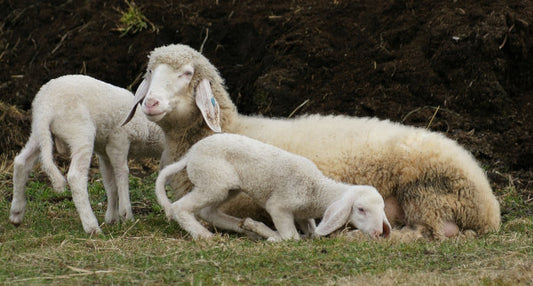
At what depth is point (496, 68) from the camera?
9.50m

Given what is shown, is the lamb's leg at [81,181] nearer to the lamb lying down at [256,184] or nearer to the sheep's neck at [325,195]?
the lamb lying down at [256,184]

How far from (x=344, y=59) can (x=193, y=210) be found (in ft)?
14.1

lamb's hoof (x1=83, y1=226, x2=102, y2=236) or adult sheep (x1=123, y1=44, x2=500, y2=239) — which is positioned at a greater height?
adult sheep (x1=123, y1=44, x2=500, y2=239)

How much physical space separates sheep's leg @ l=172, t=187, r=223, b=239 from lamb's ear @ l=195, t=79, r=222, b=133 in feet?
2.58

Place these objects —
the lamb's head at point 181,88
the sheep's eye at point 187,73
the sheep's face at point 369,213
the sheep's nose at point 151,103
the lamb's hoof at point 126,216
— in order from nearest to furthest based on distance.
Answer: the sheep's face at point 369,213, the sheep's nose at point 151,103, the lamb's head at point 181,88, the sheep's eye at point 187,73, the lamb's hoof at point 126,216

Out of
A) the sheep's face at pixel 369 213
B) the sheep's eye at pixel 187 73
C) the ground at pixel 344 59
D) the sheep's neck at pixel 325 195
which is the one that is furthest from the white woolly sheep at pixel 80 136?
the ground at pixel 344 59

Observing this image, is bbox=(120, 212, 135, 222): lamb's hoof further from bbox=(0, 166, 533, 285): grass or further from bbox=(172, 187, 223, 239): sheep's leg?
bbox=(172, 187, 223, 239): sheep's leg

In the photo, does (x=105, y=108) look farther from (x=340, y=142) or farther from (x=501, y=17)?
(x=501, y=17)

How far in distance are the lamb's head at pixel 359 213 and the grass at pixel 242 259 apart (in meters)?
0.11

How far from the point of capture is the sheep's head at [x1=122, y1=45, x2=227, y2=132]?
6734 millimetres

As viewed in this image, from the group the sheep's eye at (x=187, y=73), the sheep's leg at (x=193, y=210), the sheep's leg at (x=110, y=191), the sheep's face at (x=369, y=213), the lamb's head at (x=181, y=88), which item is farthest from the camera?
the sheep's leg at (x=110, y=191)

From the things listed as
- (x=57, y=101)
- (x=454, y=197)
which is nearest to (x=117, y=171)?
(x=57, y=101)

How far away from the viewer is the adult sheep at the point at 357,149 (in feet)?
21.7

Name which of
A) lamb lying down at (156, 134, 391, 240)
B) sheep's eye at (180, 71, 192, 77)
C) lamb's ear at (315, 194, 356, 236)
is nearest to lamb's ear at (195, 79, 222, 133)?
sheep's eye at (180, 71, 192, 77)
